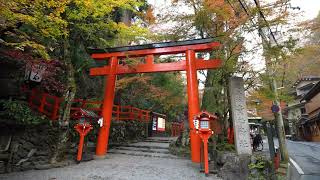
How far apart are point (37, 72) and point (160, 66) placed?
5548 mm

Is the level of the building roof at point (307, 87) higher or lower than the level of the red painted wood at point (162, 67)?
higher

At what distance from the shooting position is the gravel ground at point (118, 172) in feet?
24.9

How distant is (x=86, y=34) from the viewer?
1062 cm

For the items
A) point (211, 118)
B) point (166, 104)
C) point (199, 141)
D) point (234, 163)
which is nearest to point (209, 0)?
point (211, 118)

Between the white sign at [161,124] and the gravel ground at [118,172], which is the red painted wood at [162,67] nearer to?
the gravel ground at [118,172]

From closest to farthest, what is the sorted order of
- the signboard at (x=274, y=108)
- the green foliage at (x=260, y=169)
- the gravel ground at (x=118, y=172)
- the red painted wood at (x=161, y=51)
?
the gravel ground at (x=118, y=172)
the green foliage at (x=260, y=169)
the signboard at (x=274, y=108)
the red painted wood at (x=161, y=51)

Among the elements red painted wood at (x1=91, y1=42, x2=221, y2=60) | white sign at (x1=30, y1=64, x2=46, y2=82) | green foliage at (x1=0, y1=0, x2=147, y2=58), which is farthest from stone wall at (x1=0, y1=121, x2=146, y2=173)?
red painted wood at (x1=91, y1=42, x2=221, y2=60)

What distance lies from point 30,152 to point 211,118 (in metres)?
7.10

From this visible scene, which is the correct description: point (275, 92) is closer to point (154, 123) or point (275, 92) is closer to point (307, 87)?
point (154, 123)

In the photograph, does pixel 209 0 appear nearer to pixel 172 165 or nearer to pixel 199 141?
pixel 199 141

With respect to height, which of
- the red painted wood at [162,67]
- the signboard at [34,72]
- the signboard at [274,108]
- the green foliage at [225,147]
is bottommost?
the green foliage at [225,147]

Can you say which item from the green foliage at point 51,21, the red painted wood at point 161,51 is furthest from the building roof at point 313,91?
the green foliage at point 51,21

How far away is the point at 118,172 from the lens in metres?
8.34

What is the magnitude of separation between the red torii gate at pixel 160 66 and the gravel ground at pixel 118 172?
136 centimetres
